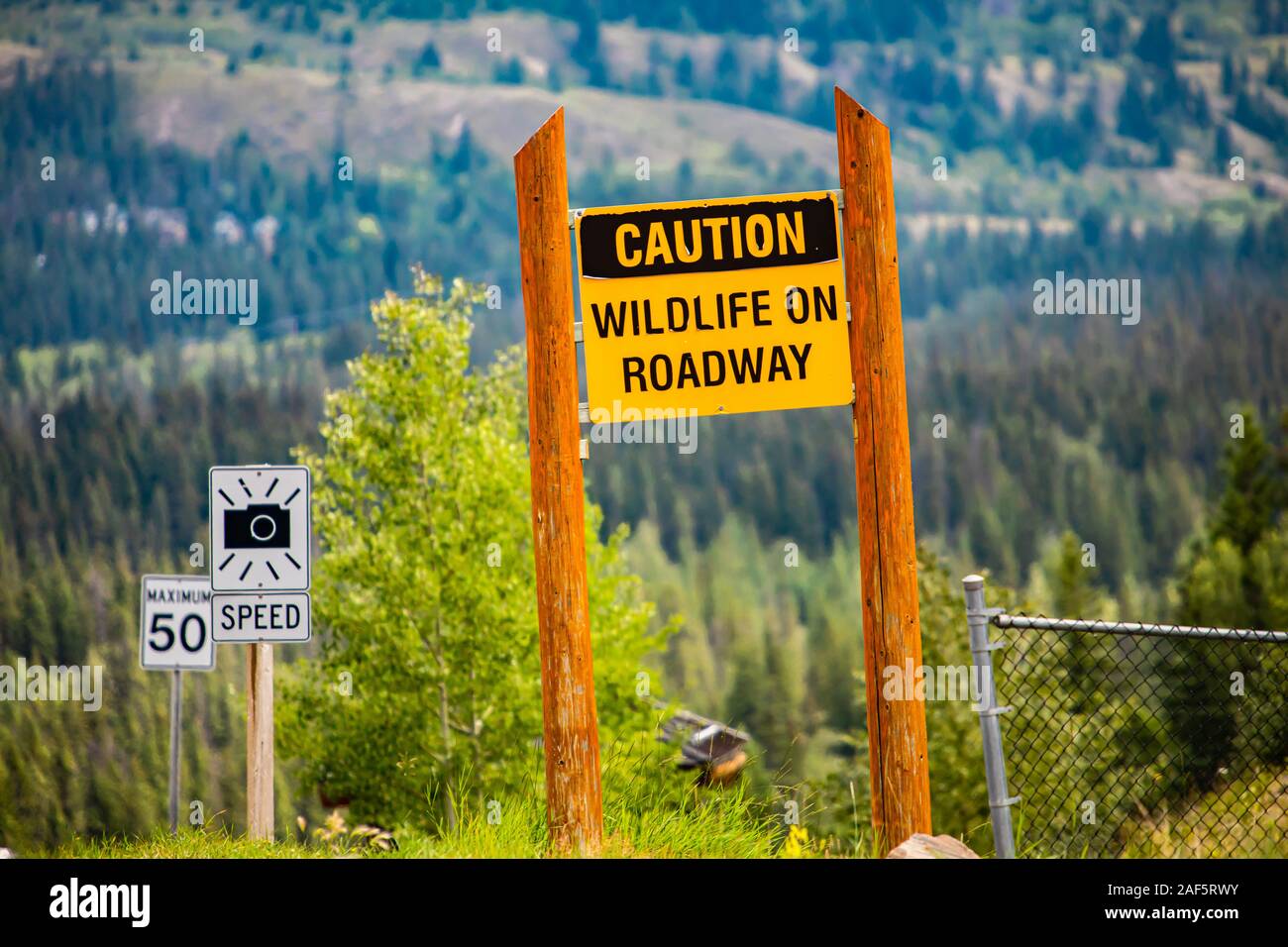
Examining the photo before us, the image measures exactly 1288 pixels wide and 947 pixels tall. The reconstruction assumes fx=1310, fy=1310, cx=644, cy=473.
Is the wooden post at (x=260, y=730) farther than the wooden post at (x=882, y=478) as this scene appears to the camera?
Yes

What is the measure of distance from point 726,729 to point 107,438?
172772 mm

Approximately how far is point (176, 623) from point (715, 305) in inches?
343

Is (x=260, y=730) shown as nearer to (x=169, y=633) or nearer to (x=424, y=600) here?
(x=169, y=633)

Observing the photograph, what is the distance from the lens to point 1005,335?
199 meters

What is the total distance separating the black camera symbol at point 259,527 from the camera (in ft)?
28.0

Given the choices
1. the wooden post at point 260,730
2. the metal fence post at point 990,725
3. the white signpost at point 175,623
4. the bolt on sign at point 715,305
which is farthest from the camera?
the white signpost at point 175,623

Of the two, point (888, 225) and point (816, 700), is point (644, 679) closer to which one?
point (888, 225)

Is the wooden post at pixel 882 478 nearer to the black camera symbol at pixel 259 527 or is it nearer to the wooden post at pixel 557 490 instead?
Answer: the wooden post at pixel 557 490

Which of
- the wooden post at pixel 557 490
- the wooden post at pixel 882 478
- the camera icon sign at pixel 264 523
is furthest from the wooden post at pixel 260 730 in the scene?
the wooden post at pixel 882 478

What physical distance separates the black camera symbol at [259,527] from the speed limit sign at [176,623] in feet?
16.2

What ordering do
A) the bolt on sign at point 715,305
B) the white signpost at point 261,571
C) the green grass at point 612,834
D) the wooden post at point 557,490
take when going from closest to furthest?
1. the green grass at point 612,834
2. the wooden post at point 557,490
3. the bolt on sign at point 715,305
4. the white signpost at point 261,571

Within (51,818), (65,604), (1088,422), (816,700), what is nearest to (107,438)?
(65,604)

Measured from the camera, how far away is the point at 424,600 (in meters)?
25.1

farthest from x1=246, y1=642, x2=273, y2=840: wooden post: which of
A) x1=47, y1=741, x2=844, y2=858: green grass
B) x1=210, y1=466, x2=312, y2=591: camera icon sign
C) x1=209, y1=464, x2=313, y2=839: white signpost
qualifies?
x1=47, y1=741, x2=844, y2=858: green grass
